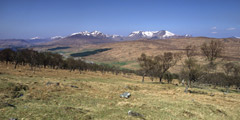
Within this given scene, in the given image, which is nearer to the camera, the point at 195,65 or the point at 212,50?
the point at 195,65

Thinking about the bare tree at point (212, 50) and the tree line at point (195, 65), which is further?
the bare tree at point (212, 50)

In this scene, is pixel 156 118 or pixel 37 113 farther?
pixel 156 118

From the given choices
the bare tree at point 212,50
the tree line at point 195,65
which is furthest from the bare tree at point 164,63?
the bare tree at point 212,50

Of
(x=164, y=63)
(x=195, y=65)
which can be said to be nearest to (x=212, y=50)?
(x=195, y=65)

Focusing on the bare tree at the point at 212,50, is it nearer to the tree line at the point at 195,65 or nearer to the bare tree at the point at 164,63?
the tree line at the point at 195,65

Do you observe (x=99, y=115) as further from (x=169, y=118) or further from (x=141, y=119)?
(x=169, y=118)

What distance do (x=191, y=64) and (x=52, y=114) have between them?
45015 millimetres

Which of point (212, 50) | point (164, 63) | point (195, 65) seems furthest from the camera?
point (164, 63)

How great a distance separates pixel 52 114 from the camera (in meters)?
16.5

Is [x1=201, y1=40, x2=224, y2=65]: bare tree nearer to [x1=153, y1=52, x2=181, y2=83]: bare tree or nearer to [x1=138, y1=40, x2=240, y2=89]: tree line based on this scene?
[x1=138, y1=40, x2=240, y2=89]: tree line

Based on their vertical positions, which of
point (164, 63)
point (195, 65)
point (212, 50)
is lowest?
point (164, 63)

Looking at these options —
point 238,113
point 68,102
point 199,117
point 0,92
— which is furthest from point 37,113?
point 238,113

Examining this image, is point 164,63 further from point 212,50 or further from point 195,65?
point 195,65

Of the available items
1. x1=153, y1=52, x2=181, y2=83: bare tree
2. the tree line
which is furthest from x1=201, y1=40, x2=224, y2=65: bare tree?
x1=153, y1=52, x2=181, y2=83: bare tree
